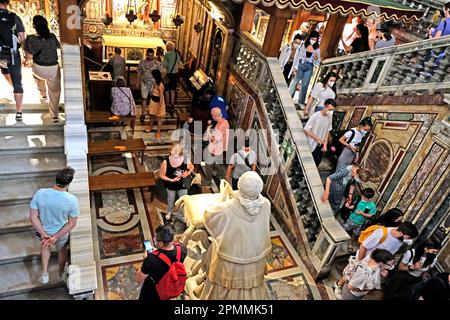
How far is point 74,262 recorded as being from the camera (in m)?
4.10

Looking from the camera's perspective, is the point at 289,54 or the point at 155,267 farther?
the point at 289,54

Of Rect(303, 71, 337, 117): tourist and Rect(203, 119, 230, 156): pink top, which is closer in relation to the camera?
Rect(203, 119, 230, 156): pink top

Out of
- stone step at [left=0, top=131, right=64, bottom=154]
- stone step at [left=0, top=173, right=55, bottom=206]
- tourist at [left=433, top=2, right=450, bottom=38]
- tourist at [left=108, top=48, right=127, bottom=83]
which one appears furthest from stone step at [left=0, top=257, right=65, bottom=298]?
tourist at [left=433, top=2, right=450, bottom=38]

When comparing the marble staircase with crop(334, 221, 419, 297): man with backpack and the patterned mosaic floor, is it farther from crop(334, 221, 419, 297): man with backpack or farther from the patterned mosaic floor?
crop(334, 221, 419, 297): man with backpack

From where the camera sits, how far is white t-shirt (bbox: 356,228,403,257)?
16.3ft

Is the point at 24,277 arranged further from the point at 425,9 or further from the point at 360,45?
the point at 425,9

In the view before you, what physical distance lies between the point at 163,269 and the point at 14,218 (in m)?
2.43

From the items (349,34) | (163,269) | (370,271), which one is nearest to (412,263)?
(370,271)

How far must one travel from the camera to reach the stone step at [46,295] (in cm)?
427

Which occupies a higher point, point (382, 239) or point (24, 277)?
point (382, 239)

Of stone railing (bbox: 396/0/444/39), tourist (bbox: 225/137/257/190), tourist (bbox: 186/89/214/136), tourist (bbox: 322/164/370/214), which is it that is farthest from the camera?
stone railing (bbox: 396/0/444/39)

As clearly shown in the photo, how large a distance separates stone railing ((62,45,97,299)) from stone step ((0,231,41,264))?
2.17 feet

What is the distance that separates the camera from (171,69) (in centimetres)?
877
